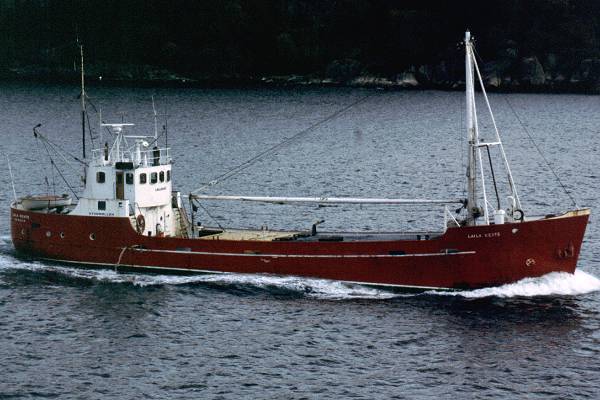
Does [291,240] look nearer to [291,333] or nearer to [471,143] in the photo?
[291,333]

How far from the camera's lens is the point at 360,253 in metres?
53.3

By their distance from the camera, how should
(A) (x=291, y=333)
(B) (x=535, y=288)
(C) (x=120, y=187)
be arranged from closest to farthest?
(A) (x=291, y=333)
(B) (x=535, y=288)
(C) (x=120, y=187)

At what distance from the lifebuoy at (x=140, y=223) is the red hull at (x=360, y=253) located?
39 cm

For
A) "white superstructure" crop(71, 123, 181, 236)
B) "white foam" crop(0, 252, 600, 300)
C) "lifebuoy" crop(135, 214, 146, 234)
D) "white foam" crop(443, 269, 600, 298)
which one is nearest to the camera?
"white foam" crop(443, 269, 600, 298)

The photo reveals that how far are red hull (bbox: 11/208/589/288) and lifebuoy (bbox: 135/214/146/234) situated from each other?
0.39 m

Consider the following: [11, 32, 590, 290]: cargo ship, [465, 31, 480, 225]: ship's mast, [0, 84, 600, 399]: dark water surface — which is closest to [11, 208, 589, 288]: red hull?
[11, 32, 590, 290]: cargo ship

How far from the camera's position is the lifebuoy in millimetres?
56594

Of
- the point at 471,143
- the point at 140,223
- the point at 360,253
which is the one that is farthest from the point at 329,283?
the point at 140,223

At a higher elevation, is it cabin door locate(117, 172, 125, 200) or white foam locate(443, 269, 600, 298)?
cabin door locate(117, 172, 125, 200)

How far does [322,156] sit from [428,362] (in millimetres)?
69612

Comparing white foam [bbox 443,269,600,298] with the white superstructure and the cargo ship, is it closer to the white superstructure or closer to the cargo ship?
the cargo ship

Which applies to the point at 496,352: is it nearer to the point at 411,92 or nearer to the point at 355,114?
the point at 355,114

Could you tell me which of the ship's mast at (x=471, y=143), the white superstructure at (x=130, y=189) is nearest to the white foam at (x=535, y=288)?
the ship's mast at (x=471, y=143)

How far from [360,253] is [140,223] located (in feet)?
39.7
